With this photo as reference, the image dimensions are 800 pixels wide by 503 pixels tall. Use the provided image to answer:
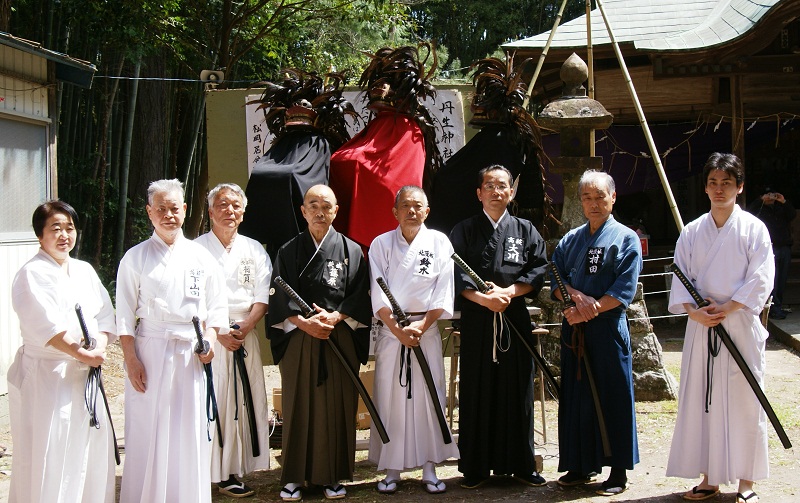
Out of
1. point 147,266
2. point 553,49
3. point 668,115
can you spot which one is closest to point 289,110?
point 147,266

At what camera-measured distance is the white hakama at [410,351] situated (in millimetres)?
4906

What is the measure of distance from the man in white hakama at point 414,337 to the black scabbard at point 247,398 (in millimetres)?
781

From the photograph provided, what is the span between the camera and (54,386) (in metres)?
4.04

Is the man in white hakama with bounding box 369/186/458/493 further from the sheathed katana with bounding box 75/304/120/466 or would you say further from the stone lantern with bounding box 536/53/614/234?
the stone lantern with bounding box 536/53/614/234

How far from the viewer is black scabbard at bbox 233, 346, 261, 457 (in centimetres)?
505

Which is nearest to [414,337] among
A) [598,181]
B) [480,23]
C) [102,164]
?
[598,181]

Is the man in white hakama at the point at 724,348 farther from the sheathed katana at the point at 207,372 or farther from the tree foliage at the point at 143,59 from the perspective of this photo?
the tree foliage at the point at 143,59

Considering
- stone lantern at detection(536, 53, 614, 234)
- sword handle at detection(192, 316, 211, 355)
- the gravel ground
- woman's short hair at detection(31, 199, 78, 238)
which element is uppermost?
stone lantern at detection(536, 53, 614, 234)

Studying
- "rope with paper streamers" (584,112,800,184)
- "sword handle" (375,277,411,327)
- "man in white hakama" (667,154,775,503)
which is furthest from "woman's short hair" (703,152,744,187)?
"rope with paper streamers" (584,112,800,184)

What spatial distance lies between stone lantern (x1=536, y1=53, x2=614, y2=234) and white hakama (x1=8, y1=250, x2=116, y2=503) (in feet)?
13.4

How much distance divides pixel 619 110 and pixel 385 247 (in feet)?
22.0

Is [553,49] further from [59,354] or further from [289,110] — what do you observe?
[59,354]

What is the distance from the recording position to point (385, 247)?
5000 mm

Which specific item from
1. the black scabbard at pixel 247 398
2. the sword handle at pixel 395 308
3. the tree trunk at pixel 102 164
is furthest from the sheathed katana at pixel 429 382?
the tree trunk at pixel 102 164
